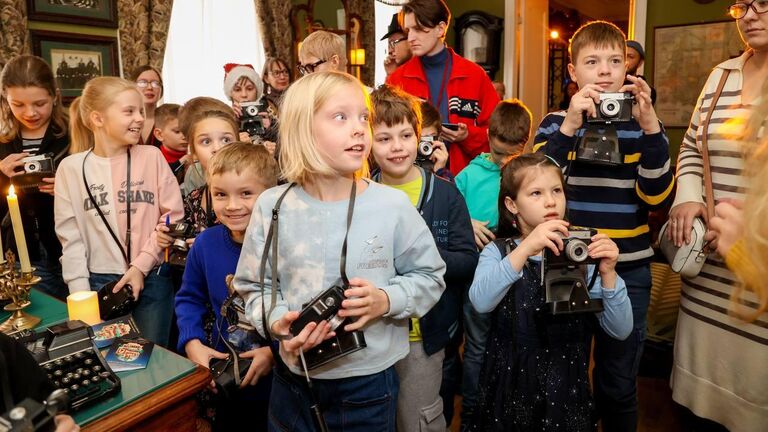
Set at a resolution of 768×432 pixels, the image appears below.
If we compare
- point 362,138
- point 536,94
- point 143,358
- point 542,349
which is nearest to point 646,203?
point 542,349

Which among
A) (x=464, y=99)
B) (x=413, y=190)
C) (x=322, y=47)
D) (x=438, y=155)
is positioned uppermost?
(x=322, y=47)

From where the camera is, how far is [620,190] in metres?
1.67

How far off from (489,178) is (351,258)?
1.14 meters

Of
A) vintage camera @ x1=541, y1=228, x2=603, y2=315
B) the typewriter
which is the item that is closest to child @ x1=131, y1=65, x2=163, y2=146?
the typewriter

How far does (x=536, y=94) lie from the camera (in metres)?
6.50

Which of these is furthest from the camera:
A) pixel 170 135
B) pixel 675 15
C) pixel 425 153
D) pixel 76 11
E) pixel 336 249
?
pixel 675 15

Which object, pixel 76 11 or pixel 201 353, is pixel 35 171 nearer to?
pixel 201 353

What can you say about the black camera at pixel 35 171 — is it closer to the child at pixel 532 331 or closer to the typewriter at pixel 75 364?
the typewriter at pixel 75 364

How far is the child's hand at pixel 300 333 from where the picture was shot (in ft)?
3.36

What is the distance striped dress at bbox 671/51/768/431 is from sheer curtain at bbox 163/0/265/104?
4.02m

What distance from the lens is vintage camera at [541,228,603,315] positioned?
4.25ft

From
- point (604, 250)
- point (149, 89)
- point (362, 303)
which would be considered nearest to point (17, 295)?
point (362, 303)

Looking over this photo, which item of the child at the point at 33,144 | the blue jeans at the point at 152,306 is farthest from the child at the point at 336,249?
the child at the point at 33,144

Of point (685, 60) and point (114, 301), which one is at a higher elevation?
point (685, 60)
